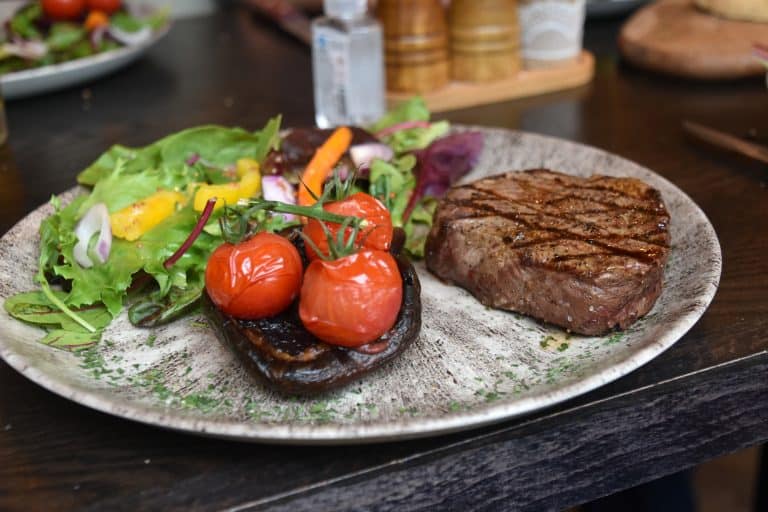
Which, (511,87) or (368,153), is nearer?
(368,153)

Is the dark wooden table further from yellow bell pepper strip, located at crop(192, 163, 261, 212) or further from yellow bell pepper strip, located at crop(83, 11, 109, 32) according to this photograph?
yellow bell pepper strip, located at crop(83, 11, 109, 32)

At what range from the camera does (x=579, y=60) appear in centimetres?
268

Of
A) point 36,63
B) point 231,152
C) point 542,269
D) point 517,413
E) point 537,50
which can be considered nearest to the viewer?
point 517,413

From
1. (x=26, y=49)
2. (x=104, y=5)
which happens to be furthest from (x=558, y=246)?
(x=104, y=5)

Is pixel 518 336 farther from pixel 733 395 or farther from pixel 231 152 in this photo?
pixel 231 152

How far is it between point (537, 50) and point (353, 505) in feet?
6.23

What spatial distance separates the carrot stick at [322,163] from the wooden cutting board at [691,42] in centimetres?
135

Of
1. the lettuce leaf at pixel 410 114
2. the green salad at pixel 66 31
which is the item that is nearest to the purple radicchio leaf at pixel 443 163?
the lettuce leaf at pixel 410 114

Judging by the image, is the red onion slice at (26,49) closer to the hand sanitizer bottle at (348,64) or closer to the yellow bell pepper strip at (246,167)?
the hand sanitizer bottle at (348,64)

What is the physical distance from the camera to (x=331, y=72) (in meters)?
2.26

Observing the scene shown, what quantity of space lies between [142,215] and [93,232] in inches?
4.0

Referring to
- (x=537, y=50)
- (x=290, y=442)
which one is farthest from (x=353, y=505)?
(x=537, y=50)

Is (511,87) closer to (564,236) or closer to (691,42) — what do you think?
(691,42)

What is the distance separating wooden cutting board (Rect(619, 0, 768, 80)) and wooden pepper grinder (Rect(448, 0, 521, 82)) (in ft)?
1.57
